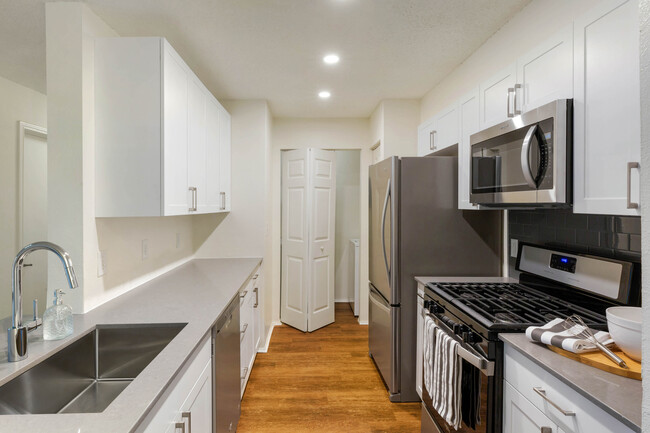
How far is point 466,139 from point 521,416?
154cm

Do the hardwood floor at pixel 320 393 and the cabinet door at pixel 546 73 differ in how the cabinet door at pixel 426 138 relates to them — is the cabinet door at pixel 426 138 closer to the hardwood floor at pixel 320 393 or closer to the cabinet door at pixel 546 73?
the cabinet door at pixel 546 73

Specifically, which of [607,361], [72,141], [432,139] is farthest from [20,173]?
[607,361]

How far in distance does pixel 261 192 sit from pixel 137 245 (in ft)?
4.69

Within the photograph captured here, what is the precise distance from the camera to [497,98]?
1810mm

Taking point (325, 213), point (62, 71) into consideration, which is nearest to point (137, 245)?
point (62, 71)

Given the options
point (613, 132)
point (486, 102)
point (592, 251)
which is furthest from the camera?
point (486, 102)

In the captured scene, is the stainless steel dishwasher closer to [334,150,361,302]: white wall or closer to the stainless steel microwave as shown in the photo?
the stainless steel microwave

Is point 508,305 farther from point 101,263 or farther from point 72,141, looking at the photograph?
point 72,141

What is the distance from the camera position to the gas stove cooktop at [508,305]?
1380 mm

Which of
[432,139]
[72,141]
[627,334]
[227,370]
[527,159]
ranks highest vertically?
[432,139]

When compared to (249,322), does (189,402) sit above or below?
above

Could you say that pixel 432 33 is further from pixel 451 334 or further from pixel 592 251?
pixel 451 334

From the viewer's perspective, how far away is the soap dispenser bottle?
1.30 m

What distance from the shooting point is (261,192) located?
134 inches
